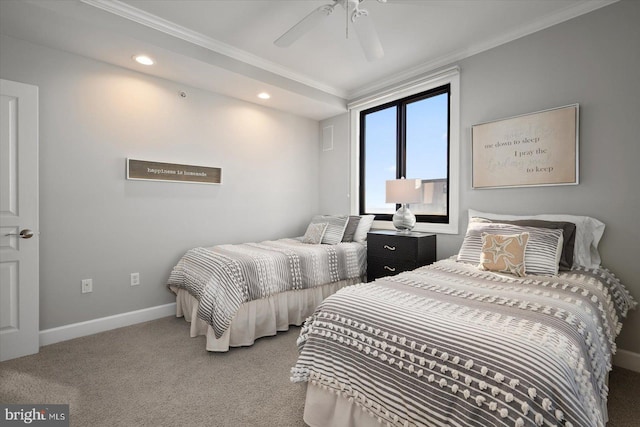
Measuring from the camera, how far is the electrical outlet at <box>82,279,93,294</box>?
2.71 meters

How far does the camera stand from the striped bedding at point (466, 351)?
939 millimetres

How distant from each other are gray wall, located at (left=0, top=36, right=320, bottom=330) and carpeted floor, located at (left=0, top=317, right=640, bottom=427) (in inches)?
23.2

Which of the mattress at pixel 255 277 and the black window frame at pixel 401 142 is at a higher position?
the black window frame at pixel 401 142

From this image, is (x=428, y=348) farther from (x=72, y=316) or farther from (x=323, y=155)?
(x=323, y=155)

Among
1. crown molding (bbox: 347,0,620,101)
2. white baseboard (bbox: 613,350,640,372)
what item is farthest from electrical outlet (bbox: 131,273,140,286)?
white baseboard (bbox: 613,350,640,372)

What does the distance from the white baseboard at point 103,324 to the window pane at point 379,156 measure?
104 inches

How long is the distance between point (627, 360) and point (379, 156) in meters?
2.89

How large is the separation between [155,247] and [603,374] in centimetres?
339

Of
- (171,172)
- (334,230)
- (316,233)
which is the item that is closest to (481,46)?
(334,230)

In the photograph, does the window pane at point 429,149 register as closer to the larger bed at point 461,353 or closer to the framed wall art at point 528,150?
the framed wall art at point 528,150

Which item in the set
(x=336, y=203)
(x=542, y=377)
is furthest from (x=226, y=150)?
(x=542, y=377)

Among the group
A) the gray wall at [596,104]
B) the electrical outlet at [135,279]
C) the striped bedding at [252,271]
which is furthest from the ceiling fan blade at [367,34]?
the electrical outlet at [135,279]

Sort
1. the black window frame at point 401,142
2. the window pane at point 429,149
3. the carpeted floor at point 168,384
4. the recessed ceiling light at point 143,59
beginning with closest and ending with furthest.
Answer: the carpeted floor at point 168,384 < the recessed ceiling light at point 143,59 < the black window frame at point 401,142 < the window pane at point 429,149

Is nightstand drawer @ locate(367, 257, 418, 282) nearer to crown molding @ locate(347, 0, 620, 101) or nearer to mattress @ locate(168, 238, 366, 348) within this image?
mattress @ locate(168, 238, 366, 348)
